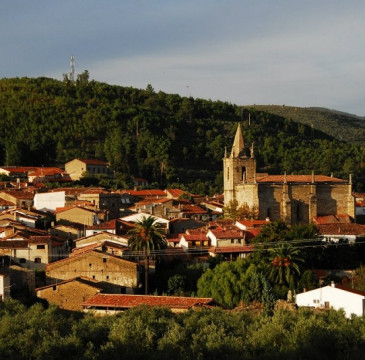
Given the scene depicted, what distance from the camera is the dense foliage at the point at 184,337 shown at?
79.1 ft

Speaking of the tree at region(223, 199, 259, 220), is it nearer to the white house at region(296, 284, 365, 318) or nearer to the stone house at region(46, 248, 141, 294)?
the stone house at region(46, 248, 141, 294)

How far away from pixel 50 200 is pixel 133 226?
50.8ft

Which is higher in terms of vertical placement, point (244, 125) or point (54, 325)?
point (244, 125)

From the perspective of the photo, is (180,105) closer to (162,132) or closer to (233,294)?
(162,132)

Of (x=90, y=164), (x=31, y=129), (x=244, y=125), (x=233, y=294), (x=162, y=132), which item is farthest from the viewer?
(x=244, y=125)

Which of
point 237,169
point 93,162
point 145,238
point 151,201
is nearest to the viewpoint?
point 145,238

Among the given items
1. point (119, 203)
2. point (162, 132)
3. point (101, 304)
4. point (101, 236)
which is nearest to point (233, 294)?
point (101, 304)

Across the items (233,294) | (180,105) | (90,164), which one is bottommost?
(233,294)

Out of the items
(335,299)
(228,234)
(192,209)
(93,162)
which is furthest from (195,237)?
(93,162)

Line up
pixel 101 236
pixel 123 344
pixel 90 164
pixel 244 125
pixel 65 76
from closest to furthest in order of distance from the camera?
1. pixel 123 344
2. pixel 101 236
3. pixel 90 164
4. pixel 244 125
5. pixel 65 76

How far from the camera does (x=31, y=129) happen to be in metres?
98.7

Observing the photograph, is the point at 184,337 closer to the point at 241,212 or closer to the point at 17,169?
the point at 241,212

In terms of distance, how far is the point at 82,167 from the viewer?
279 ft

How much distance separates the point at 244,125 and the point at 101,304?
8809 cm
